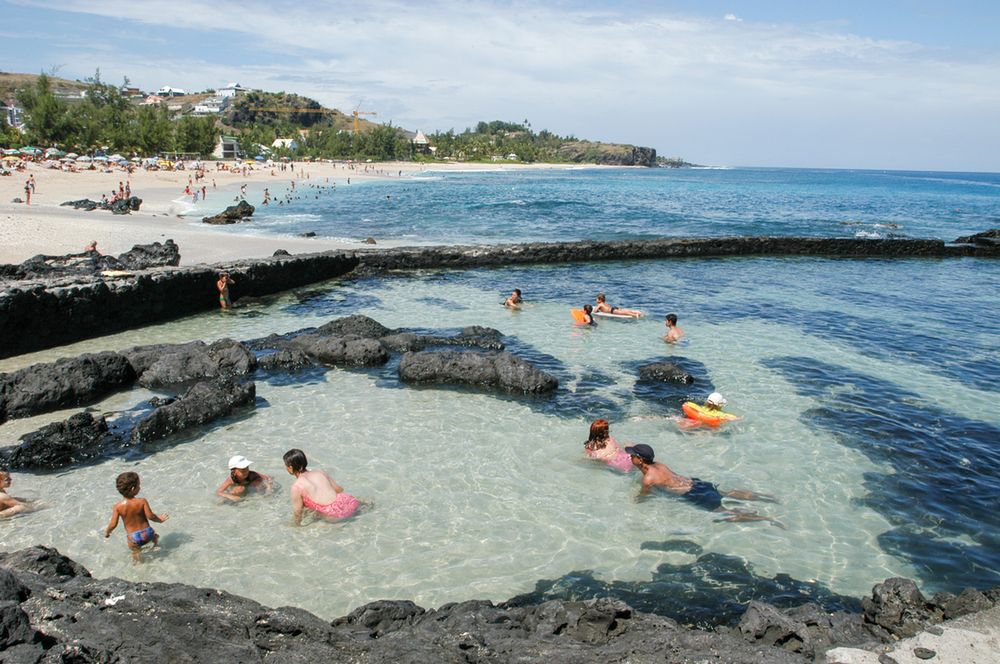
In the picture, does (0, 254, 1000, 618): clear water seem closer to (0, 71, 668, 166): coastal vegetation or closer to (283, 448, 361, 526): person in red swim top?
(283, 448, 361, 526): person in red swim top

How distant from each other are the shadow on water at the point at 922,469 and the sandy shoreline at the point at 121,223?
20721 millimetres

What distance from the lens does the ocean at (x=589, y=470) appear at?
738cm

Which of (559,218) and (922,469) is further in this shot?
(559,218)

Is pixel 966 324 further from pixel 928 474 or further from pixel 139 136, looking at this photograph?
pixel 139 136

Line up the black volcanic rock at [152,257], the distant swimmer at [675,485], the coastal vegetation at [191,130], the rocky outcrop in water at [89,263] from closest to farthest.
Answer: the distant swimmer at [675,485]
the rocky outcrop in water at [89,263]
the black volcanic rock at [152,257]
the coastal vegetation at [191,130]

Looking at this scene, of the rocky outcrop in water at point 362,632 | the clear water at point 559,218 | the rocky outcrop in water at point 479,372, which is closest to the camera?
the rocky outcrop in water at point 362,632

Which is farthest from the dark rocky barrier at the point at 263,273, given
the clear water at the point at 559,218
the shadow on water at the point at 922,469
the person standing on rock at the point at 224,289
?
the shadow on water at the point at 922,469

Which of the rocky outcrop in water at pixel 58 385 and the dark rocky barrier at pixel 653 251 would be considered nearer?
the rocky outcrop in water at pixel 58 385

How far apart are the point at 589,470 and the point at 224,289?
44.6ft

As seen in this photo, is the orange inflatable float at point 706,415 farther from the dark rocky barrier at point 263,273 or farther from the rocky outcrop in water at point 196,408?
the dark rocky barrier at point 263,273

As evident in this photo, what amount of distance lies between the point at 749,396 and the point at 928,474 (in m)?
3.54

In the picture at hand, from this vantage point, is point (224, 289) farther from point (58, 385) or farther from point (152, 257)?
point (58, 385)

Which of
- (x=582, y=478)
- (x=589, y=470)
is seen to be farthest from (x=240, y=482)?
(x=589, y=470)

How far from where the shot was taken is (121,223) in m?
32.9
